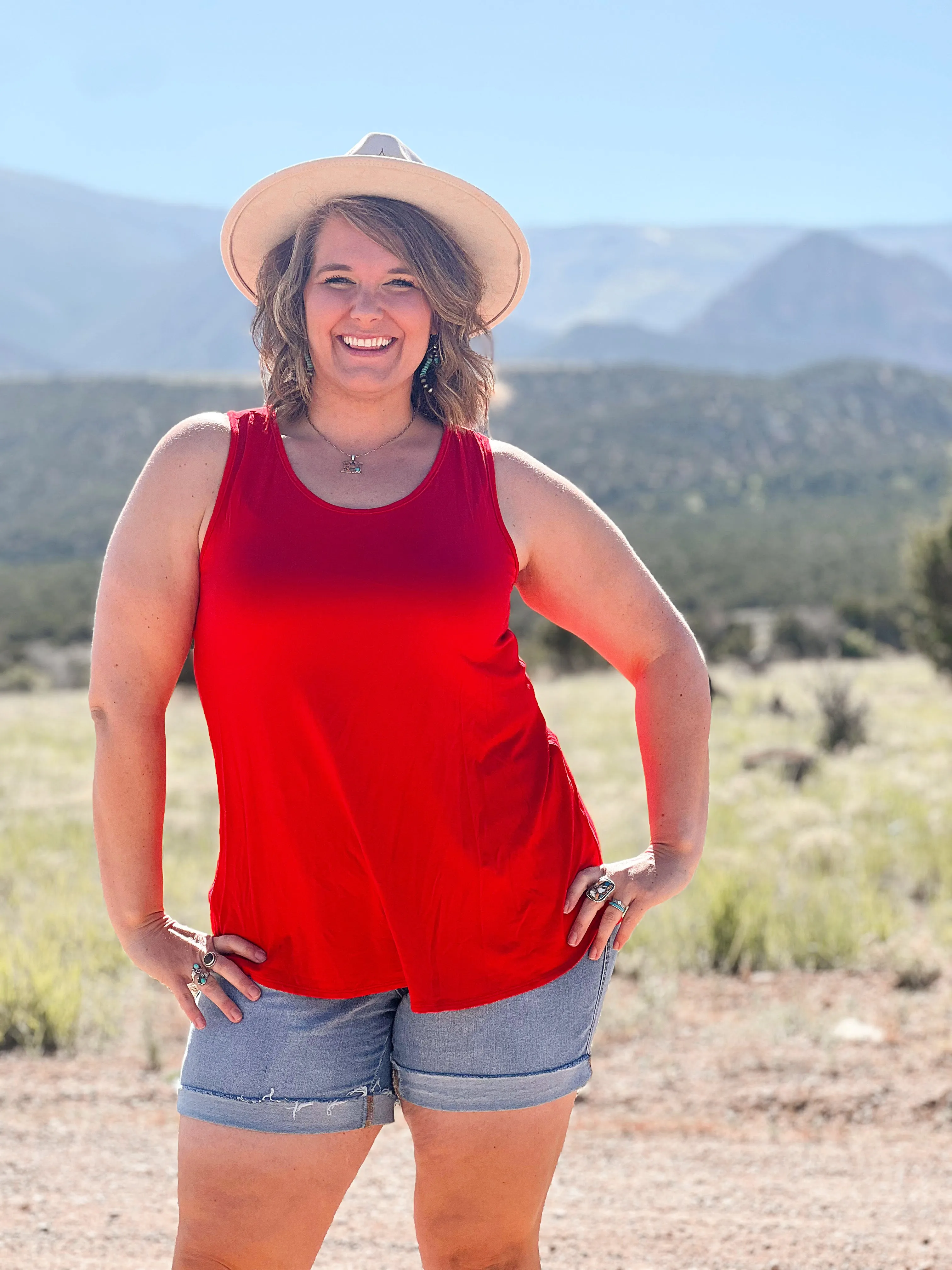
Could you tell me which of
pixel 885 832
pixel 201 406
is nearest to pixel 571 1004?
pixel 885 832

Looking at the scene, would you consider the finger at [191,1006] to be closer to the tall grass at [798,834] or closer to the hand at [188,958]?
the hand at [188,958]

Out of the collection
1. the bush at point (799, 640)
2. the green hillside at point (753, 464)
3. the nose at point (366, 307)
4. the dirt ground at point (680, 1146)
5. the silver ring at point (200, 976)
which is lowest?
the dirt ground at point (680, 1146)

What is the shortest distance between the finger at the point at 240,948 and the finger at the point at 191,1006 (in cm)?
8

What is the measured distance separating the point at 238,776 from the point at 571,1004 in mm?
597

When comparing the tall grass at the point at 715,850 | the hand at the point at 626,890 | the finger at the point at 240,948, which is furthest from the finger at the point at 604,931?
the tall grass at the point at 715,850

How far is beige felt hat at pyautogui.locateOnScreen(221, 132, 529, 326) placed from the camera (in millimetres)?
1864

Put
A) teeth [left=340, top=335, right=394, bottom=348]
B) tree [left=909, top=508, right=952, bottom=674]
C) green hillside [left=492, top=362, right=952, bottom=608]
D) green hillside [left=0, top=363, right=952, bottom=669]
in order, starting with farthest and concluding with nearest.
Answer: green hillside [left=492, top=362, right=952, bottom=608] < green hillside [left=0, top=363, right=952, bottom=669] < tree [left=909, top=508, right=952, bottom=674] < teeth [left=340, top=335, right=394, bottom=348]

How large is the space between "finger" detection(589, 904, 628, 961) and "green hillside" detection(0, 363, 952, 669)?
26.3 m

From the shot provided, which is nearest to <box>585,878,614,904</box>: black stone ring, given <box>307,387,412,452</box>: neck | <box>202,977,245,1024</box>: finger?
<box>202,977,245,1024</box>: finger

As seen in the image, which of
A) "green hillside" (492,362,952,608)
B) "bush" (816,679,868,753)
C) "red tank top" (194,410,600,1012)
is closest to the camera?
"red tank top" (194,410,600,1012)

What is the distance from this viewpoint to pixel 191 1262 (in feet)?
5.35

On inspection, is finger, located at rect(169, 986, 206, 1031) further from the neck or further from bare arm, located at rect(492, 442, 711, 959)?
the neck

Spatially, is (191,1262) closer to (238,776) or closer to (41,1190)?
(238,776)

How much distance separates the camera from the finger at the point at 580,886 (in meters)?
1.78
